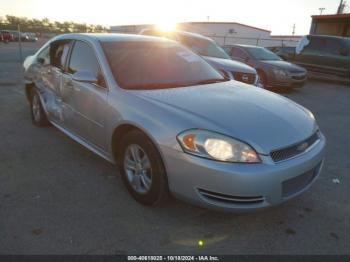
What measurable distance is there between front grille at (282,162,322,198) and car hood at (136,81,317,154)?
11.6 inches

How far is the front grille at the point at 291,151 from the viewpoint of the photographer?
7.57 ft

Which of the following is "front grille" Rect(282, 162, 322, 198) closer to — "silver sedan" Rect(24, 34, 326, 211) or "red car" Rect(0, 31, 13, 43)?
"silver sedan" Rect(24, 34, 326, 211)

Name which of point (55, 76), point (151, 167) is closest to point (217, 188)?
point (151, 167)

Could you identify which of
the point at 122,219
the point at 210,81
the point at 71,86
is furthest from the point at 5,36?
the point at 122,219

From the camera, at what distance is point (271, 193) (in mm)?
2273

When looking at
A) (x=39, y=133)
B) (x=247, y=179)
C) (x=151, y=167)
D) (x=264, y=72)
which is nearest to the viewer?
(x=247, y=179)

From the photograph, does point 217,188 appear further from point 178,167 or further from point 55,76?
point 55,76

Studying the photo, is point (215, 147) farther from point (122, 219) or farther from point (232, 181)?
point (122, 219)

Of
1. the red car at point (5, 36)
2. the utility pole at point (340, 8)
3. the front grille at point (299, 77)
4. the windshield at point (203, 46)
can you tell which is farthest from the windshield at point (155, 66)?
the utility pole at point (340, 8)

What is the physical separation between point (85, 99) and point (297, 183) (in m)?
2.32

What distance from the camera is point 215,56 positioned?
25.8ft

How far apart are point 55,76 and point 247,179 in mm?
3038

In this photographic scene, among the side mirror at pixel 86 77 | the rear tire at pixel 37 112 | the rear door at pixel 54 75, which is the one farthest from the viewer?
the rear tire at pixel 37 112

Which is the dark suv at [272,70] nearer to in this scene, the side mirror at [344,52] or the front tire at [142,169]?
the side mirror at [344,52]
